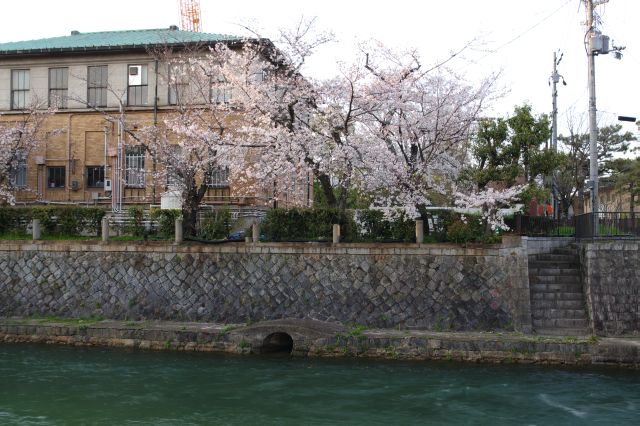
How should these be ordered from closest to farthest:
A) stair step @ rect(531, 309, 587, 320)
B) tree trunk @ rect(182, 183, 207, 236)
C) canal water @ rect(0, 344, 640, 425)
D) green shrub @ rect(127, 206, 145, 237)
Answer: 1. canal water @ rect(0, 344, 640, 425)
2. stair step @ rect(531, 309, 587, 320)
3. tree trunk @ rect(182, 183, 207, 236)
4. green shrub @ rect(127, 206, 145, 237)

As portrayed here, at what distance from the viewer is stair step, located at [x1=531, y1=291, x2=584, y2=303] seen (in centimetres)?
1956

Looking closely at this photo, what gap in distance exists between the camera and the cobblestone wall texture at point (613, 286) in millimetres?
18719

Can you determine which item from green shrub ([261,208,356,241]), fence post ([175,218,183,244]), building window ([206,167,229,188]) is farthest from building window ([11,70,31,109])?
green shrub ([261,208,356,241])

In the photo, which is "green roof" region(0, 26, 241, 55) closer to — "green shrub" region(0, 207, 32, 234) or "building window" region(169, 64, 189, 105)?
"building window" region(169, 64, 189, 105)

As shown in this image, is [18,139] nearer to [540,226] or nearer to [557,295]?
[540,226]

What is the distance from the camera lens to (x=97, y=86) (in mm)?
30422

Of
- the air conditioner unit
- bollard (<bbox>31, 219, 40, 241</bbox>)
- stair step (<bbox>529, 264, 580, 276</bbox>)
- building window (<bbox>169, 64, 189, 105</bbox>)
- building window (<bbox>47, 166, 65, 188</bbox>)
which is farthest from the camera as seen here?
building window (<bbox>47, 166, 65, 188</bbox>)

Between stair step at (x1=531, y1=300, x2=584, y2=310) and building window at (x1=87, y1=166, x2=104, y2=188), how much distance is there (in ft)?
70.6

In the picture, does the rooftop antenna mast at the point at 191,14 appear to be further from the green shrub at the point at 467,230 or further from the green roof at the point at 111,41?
the green shrub at the point at 467,230

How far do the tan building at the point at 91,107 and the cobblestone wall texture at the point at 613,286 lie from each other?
14.0 m

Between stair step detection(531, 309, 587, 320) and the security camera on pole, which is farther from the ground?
the security camera on pole

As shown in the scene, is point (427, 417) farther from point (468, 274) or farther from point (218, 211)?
point (218, 211)

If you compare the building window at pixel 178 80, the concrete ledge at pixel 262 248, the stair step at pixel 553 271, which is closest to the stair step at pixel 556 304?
the stair step at pixel 553 271

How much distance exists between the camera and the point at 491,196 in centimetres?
2098
